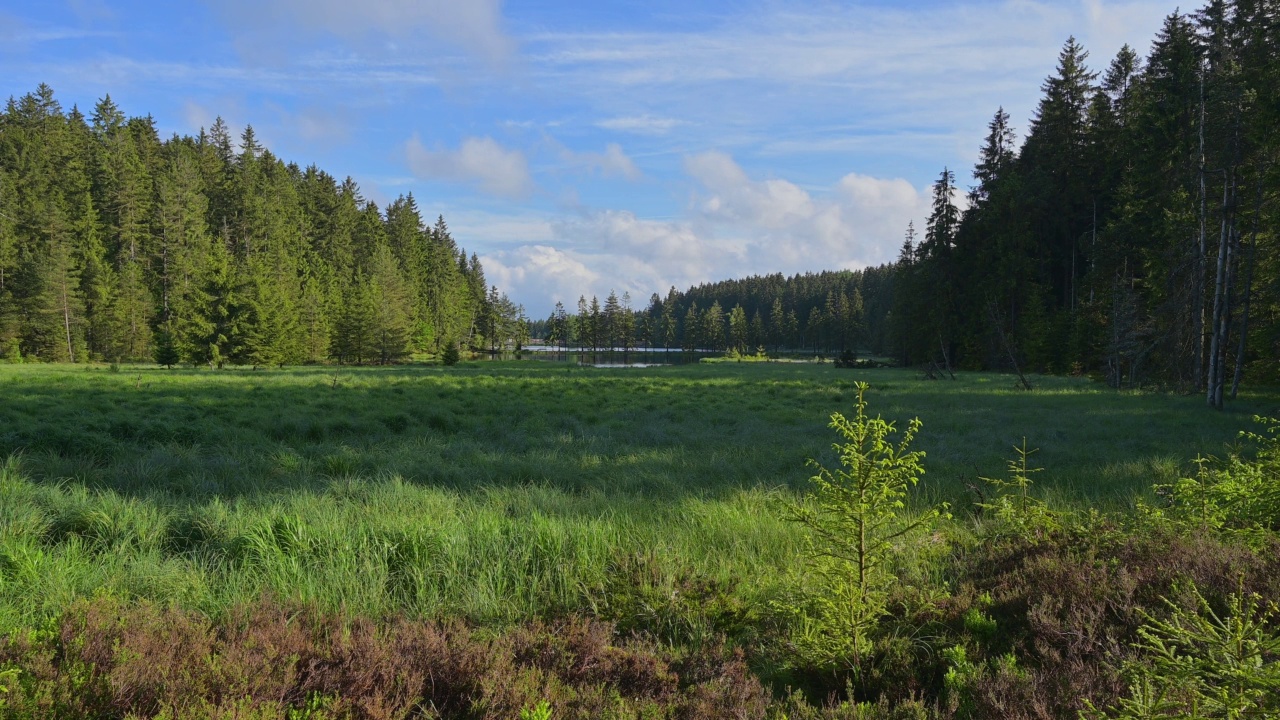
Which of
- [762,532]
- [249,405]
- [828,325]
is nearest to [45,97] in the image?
[249,405]

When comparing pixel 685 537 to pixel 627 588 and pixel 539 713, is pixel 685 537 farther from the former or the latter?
pixel 539 713

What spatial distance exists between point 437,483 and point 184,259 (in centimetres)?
7243

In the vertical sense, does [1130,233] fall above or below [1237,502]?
above

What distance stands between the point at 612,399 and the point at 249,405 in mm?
10303

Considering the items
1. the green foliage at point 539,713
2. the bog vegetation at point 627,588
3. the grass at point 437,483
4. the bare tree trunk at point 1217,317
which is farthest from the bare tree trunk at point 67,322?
the bare tree trunk at point 1217,317

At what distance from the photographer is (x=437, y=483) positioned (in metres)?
8.12

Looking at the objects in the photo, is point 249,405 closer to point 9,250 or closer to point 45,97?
point 9,250

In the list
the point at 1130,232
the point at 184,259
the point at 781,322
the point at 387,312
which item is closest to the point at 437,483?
the point at 1130,232

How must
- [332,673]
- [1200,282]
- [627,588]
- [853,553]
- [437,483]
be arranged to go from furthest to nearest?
1. [1200,282]
2. [437,483]
3. [627,588]
4. [853,553]
5. [332,673]

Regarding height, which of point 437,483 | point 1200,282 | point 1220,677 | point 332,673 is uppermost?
point 1200,282

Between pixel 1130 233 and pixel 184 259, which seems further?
pixel 184 259

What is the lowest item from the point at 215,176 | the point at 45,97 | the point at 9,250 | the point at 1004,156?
the point at 9,250

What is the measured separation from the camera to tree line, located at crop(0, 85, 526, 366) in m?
44.7

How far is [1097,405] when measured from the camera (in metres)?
17.6
